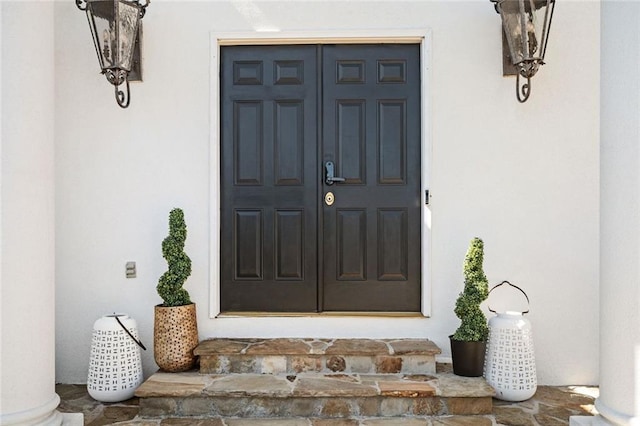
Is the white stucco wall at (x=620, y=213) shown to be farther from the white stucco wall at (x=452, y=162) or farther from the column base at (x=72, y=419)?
the column base at (x=72, y=419)

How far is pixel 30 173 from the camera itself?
2701mm

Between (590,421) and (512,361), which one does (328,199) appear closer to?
(512,361)

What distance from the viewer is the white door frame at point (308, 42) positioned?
3.91m

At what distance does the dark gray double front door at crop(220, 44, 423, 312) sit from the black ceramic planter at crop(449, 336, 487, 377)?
0.56 metres

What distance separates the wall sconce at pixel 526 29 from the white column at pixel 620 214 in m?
0.88

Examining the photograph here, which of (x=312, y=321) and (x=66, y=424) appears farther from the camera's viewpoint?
(x=312, y=321)

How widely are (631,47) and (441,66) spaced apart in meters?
1.59

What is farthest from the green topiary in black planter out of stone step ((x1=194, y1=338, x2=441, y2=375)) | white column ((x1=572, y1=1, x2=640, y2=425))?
white column ((x1=572, y1=1, x2=640, y2=425))

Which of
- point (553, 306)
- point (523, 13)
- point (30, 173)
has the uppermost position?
point (523, 13)

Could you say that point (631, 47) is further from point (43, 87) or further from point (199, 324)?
point (199, 324)

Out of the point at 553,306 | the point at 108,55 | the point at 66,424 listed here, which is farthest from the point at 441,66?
the point at 66,424

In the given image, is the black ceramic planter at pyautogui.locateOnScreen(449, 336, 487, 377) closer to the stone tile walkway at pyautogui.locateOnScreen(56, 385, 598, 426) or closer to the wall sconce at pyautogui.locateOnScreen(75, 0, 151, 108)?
the stone tile walkway at pyautogui.locateOnScreen(56, 385, 598, 426)

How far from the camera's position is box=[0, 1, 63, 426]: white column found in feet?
8.58

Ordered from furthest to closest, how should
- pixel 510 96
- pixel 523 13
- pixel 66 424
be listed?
pixel 510 96, pixel 523 13, pixel 66 424
